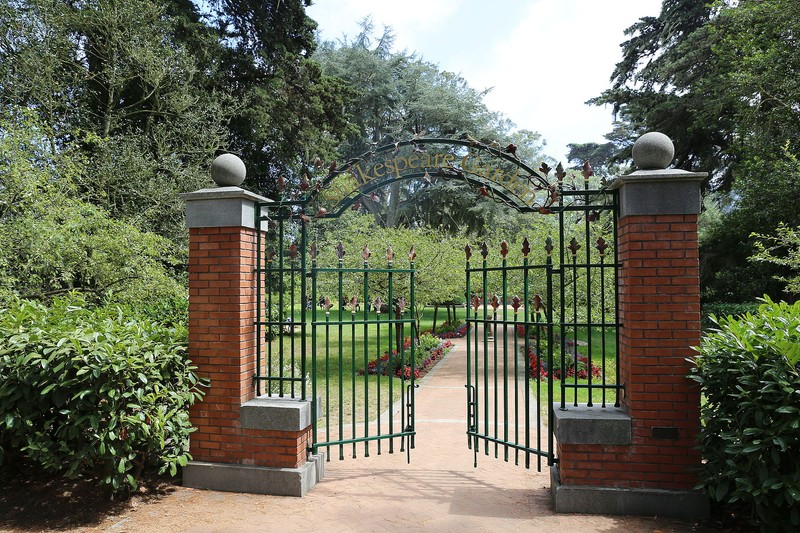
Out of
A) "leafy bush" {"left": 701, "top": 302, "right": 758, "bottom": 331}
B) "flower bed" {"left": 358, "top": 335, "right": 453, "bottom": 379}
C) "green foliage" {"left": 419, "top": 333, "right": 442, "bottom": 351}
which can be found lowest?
"flower bed" {"left": 358, "top": 335, "right": 453, "bottom": 379}

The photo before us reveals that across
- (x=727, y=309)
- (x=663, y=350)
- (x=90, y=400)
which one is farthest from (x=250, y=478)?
(x=727, y=309)

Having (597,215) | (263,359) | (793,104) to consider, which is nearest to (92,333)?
(263,359)

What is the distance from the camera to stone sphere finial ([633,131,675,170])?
160 inches

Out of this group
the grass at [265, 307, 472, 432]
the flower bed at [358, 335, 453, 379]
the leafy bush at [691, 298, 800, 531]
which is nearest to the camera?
the leafy bush at [691, 298, 800, 531]

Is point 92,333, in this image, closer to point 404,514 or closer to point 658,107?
point 404,514

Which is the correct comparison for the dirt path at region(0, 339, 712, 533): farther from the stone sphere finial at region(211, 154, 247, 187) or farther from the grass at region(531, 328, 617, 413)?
the stone sphere finial at region(211, 154, 247, 187)

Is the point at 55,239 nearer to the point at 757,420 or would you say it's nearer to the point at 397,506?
the point at 397,506

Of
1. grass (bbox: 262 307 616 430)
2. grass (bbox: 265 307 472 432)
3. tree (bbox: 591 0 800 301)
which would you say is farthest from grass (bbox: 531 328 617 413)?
tree (bbox: 591 0 800 301)

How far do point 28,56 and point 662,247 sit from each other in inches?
496

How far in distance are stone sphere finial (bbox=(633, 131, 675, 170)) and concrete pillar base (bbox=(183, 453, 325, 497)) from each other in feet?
13.4

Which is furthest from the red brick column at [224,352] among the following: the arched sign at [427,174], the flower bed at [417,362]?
the flower bed at [417,362]

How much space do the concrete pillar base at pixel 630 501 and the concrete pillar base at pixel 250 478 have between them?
7.37 ft

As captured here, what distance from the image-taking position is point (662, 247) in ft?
13.0

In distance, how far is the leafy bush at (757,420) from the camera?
305 cm
